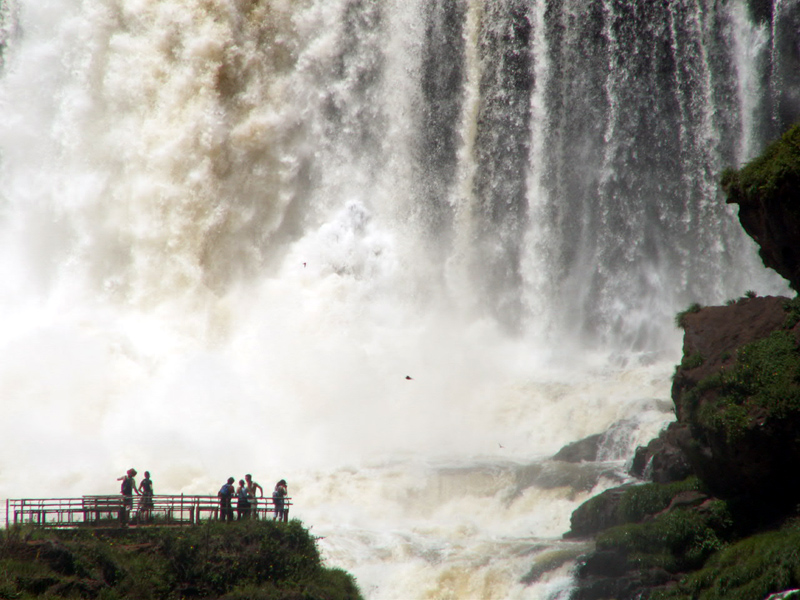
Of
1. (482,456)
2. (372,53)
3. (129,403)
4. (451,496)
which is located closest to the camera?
(451,496)

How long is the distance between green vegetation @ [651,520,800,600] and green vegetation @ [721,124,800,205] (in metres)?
6.77

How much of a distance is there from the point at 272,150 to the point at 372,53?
5580 mm

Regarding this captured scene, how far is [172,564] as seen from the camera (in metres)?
19.3

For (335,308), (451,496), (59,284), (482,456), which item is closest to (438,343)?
(335,308)

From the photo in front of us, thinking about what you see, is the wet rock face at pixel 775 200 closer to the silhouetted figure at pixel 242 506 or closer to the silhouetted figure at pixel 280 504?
the silhouetted figure at pixel 280 504

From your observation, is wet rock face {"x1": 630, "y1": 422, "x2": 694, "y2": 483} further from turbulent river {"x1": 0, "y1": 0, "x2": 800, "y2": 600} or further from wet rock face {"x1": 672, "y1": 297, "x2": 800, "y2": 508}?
turbulent river {"x1": 0, "y1": 0, "x2": 800, "y2": 600}

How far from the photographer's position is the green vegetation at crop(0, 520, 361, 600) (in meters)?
17.3

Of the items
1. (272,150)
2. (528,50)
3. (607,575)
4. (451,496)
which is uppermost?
(528,50)

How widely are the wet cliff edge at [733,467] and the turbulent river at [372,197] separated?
10.3m

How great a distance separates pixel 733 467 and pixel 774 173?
611 cm

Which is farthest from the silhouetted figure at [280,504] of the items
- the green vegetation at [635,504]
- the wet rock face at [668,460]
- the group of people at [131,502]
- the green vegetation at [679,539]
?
the wet rock face at [668,460]

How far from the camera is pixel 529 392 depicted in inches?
1330

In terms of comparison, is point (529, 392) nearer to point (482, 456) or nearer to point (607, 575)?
point (482, 456)

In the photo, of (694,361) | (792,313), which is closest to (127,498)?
(694,361)
